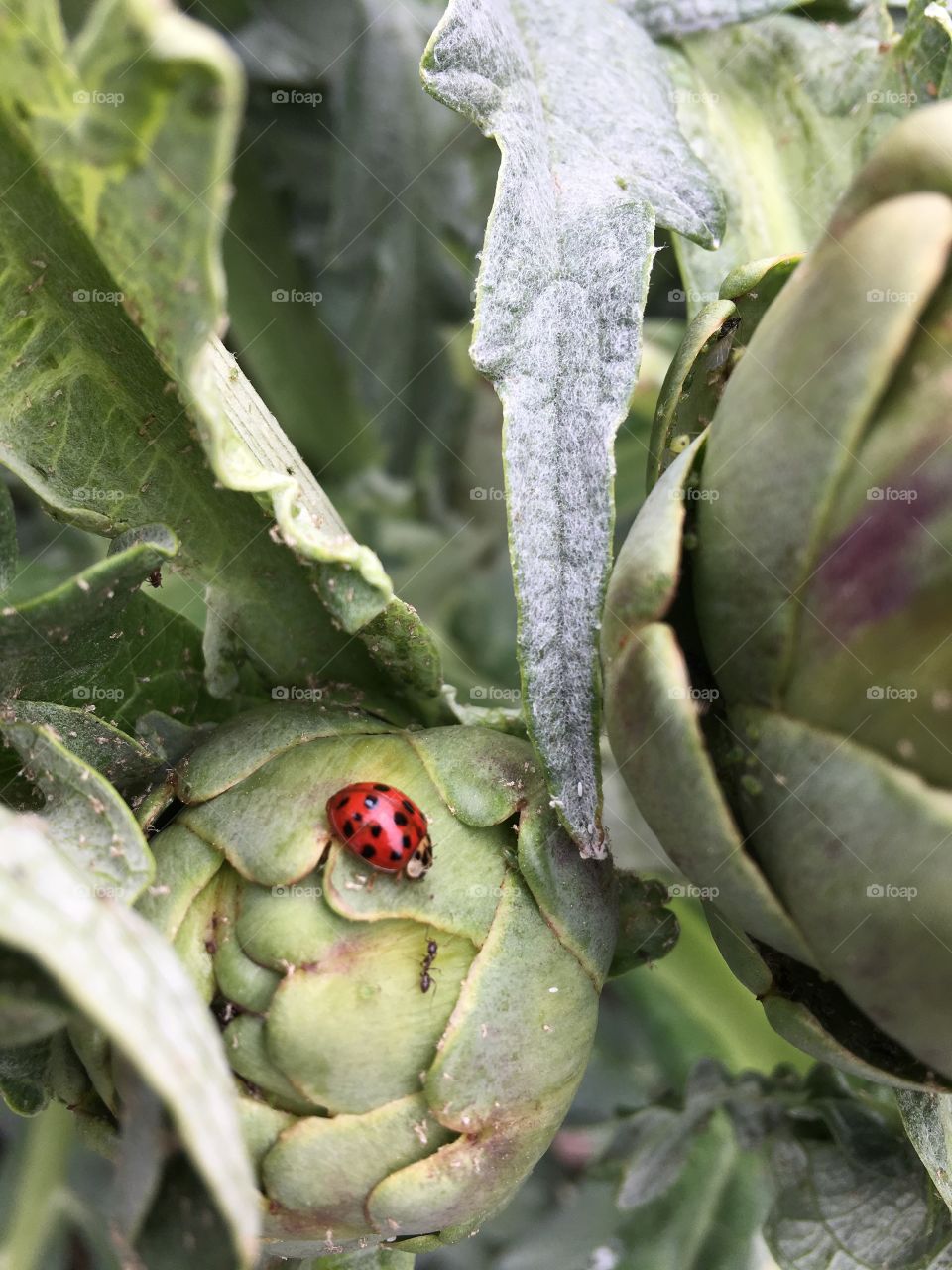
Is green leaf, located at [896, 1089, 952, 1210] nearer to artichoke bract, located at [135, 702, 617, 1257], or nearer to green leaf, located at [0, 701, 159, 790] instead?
artichoke bract, located at [135, 702, 617, 1257]

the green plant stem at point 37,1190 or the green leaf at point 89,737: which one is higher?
the green leaf at point 89,737

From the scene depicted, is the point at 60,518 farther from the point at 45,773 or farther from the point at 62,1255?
the point at 62,1255

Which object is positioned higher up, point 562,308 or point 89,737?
point 562,308

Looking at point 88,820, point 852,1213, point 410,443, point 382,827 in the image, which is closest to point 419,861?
point 382,827

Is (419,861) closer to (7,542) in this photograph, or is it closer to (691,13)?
(7,542)

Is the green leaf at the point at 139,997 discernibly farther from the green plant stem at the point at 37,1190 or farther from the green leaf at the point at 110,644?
the green plant stem at the point at 37,1190

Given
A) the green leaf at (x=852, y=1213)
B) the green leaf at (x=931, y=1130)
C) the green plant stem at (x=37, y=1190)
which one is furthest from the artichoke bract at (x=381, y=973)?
the green plant stem at (x=37, y=1190)
